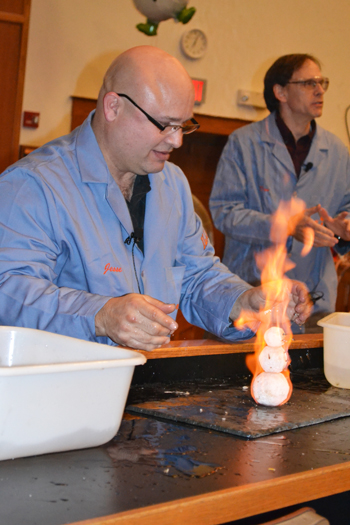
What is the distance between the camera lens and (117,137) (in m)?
2.04

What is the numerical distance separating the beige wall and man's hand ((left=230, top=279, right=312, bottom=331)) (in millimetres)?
3263

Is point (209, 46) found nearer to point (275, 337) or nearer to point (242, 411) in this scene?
point (275, 337)

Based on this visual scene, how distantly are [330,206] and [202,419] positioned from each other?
2.32m

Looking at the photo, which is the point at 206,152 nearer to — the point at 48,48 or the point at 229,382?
the point at 48,48

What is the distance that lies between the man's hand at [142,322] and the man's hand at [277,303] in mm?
603

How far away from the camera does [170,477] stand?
1.06 metres

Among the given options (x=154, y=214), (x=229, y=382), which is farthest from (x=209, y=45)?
(x=229, y=382)

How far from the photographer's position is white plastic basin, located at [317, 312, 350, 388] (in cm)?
184

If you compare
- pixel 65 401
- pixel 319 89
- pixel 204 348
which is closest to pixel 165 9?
pixel 319 89

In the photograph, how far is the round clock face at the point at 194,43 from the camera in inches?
208

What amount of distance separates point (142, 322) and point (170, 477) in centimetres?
40

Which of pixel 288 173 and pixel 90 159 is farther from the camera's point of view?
pixel 288 173

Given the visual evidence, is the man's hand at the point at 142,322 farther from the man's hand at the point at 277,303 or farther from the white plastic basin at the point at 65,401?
the man's hand at the point at 277,303

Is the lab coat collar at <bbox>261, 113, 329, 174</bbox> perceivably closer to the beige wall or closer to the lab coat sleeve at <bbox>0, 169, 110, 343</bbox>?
the lab coat sleeve at <bbox>0, 169, 110, 343</bbox>
